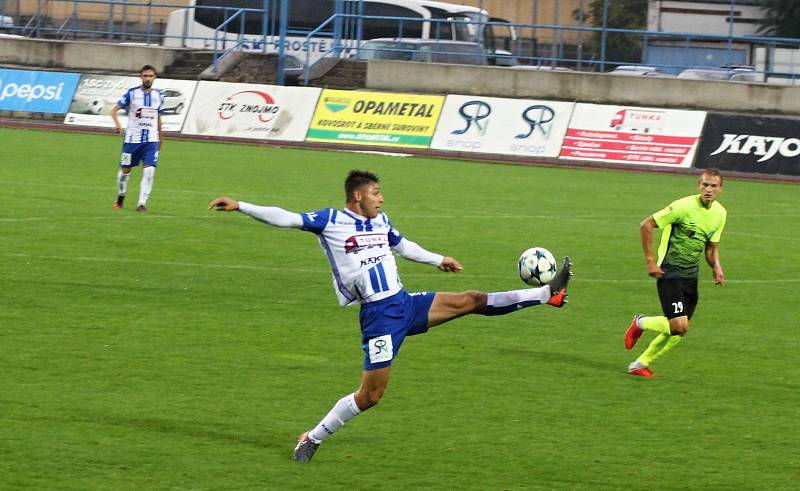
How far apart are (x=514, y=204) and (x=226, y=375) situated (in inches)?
523

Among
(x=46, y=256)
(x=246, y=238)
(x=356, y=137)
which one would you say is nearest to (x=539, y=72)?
(x=356, y=137)

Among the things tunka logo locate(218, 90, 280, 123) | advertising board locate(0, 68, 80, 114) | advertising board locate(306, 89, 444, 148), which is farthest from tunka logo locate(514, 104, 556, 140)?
advertising board locate(0, 68, 80, 114)

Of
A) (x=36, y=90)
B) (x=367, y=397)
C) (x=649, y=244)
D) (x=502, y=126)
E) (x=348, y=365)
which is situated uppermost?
(x=649, y=244)

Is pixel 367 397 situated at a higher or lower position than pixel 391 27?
lower

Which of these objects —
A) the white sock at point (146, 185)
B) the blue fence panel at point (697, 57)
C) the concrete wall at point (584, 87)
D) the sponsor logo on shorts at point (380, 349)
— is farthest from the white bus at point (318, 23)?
the sponsor logo on shorts at point (380, 349)

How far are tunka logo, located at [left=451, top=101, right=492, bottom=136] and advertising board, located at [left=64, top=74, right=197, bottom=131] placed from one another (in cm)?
714

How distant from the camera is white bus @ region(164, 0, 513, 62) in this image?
4262cm

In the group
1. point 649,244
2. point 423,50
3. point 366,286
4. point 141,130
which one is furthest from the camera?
point 423,50

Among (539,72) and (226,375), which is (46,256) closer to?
(226,375)

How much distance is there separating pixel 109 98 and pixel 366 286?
28.0 metres

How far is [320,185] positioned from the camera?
2484 cm

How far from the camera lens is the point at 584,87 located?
1454 inches

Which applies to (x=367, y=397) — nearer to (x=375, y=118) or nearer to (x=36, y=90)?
A: (x=375, y=118)

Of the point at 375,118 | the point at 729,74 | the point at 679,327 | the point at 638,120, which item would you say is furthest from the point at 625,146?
the point at 679,327
